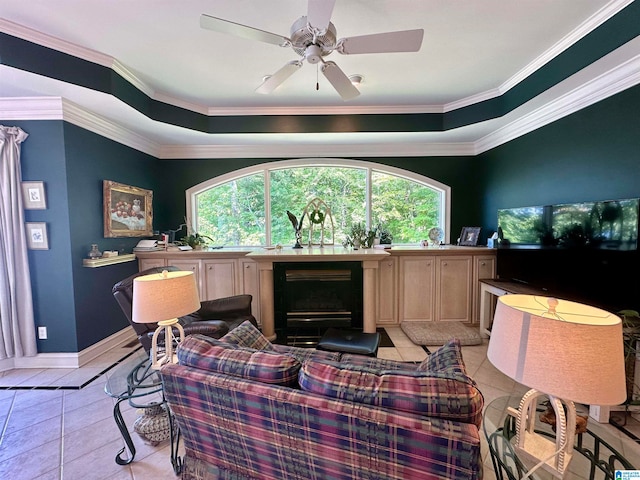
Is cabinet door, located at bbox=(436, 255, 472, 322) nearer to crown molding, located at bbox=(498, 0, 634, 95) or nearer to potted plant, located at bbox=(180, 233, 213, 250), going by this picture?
crown molding, located at bbox=(498, 0, 634, 95)

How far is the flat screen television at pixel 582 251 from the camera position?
6.92 ft

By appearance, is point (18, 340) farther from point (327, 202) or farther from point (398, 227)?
point (398, 227)

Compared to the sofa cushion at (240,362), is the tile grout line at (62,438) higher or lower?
lower

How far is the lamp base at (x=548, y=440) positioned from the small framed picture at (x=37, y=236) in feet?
13.3

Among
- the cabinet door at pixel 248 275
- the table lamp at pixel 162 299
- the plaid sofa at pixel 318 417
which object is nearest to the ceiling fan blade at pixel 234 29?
the table lamp at pixel 162 299

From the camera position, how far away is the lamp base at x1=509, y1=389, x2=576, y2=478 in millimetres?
1043

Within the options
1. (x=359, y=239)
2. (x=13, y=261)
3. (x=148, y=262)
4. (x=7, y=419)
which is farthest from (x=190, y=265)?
(x=359, y=239)

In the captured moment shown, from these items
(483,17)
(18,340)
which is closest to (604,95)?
(483,17)

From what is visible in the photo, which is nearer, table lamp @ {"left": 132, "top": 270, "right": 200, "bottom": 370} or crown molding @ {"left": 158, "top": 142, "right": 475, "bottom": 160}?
table lamp @ {"left": 132, "top": 270, "right": 200, "bottom": 370}

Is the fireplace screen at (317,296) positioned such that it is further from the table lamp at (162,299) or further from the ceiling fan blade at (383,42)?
the ceiling fan blade at (383,42)

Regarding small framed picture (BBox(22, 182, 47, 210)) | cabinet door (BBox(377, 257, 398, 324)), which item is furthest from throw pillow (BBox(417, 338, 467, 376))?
small framed picture (BBox(22, 182, 47, 210))

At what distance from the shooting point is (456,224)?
Answer: 15.1 feet

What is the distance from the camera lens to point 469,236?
429 cm

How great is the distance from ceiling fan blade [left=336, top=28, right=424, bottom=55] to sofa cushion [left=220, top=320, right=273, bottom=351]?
76.0 inches
